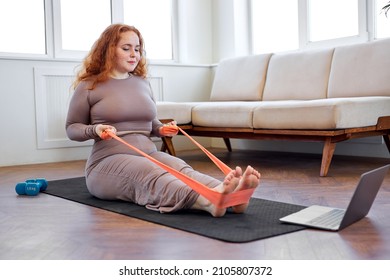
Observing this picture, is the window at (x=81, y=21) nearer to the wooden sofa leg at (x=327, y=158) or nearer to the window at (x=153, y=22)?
the window at (x=153, y=22)

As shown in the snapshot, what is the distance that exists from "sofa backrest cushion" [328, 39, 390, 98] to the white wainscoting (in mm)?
2125

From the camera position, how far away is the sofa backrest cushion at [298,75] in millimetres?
4262

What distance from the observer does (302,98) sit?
4.34 meters

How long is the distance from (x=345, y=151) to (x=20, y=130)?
262cm

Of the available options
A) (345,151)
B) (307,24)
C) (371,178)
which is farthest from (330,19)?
(371,178)

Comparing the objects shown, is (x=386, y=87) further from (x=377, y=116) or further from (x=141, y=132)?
(x=141, y=132)

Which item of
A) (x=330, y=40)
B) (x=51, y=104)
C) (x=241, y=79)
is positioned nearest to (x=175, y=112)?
(x=241, y=79)

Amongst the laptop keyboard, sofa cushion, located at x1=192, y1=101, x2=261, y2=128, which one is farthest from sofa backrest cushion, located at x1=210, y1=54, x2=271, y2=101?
the laptop keyboard

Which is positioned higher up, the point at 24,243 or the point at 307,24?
the point at 307,24

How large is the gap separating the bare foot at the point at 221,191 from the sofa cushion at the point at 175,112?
2.14m

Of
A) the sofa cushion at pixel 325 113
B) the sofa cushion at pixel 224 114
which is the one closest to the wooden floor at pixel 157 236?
the sofa cushion at pixel 325 113

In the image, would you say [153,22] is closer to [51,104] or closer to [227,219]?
[51,104]

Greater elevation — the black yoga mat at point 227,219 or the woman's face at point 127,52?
the woman's face at point 127,52

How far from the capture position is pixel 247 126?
12.9 ft
